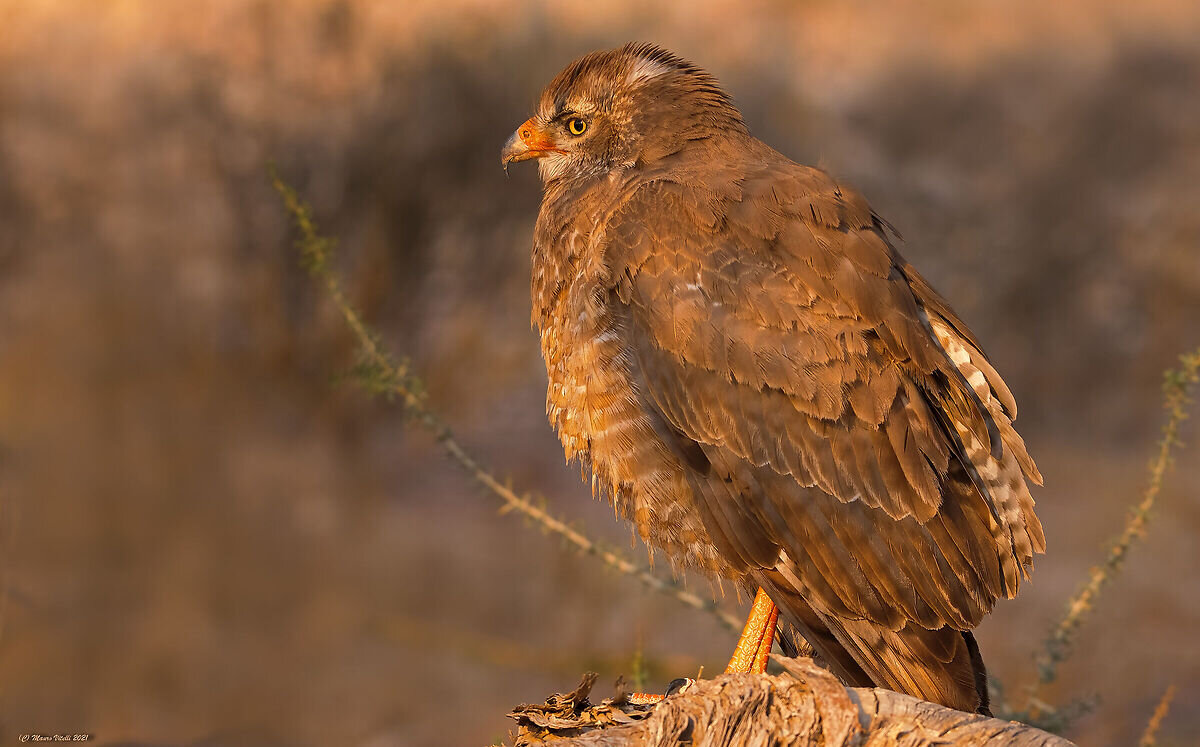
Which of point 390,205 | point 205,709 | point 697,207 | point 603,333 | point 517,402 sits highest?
Answer: point 390,205

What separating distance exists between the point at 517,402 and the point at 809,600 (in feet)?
12.9

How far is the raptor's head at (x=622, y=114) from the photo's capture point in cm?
301

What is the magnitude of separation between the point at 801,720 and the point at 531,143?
192cm

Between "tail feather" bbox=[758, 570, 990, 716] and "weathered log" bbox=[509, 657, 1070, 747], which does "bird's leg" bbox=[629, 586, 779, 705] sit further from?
"weathered log" bbox=[509, 657, 1070, 747]

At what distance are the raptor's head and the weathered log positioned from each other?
60.1 inches

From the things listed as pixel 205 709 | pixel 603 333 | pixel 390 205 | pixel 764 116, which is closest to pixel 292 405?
pixel 390 205

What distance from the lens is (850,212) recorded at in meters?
2.70

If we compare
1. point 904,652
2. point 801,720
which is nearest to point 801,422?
point 904,652

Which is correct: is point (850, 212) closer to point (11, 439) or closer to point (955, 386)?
point (955, 386)

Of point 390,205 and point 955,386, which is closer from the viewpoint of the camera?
point 955,386

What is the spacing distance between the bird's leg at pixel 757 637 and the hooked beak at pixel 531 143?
1.41 metres

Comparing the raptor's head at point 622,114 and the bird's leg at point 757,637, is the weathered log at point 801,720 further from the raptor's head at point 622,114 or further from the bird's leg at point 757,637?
the raptor's head at point 622,114

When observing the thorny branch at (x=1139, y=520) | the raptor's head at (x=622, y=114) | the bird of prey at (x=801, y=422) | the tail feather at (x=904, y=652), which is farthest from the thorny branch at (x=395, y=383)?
the thorny branch at (x=1139, y=520)

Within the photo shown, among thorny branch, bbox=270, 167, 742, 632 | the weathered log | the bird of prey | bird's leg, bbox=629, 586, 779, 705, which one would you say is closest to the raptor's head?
the bird of prey
